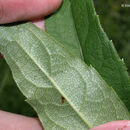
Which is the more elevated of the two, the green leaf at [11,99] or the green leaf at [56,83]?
the green leaf at [56,83]

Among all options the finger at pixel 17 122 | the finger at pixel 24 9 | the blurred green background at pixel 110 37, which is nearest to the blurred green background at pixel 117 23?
the blurred green background at pixel 110 37

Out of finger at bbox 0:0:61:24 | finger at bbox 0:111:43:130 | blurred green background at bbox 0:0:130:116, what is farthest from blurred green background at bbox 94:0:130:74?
finger at bbox 0:111:43:130

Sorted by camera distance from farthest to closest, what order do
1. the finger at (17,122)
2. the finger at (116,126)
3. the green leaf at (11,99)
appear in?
the green leaf at (11,99)
the finger at (17,122)
the finger at (116,126)

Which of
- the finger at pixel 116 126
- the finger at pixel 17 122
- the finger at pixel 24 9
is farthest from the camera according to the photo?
the finger at pixel 17 122

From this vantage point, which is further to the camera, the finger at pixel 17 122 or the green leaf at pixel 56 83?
the finger at pixel 17 122

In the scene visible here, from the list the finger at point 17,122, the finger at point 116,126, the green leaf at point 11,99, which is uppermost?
the finger at point 116,126

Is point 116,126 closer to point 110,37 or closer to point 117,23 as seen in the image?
point 110,37

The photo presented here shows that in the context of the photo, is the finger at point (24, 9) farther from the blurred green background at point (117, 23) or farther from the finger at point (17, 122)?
the blurred green background at point (117, 23)
